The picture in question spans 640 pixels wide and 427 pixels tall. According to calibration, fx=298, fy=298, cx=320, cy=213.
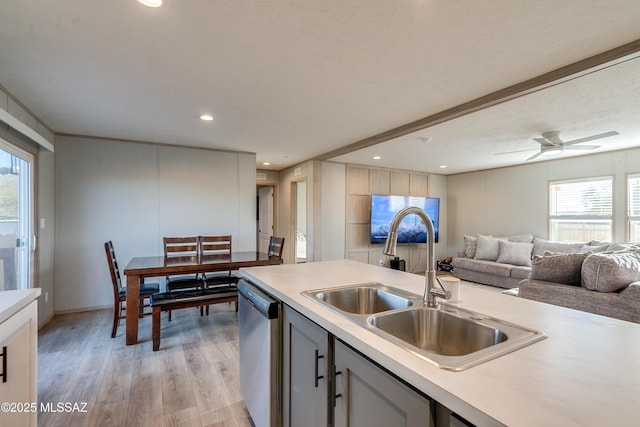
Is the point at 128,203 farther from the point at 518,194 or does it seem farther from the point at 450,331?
the point at 518,194

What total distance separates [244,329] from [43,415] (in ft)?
4.58

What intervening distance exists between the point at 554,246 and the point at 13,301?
6666 millimetres

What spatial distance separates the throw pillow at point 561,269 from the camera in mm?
2510

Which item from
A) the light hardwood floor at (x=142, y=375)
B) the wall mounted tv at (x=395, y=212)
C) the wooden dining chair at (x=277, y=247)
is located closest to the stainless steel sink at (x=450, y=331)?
the light hardwood floor at (x=142, y=375)

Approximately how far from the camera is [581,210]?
513 centimetres

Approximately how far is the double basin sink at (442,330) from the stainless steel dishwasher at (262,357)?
26 cm

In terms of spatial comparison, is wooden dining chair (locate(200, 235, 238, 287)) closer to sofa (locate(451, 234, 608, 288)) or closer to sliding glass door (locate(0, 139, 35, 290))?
sliding glass door (locate(0, 139, 35, 290))

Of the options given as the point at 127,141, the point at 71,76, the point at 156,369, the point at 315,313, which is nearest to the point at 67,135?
the point at 127,141

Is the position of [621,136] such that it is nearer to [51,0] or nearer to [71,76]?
[51,0]

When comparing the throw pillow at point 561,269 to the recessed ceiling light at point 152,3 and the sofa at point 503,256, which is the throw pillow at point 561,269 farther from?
the recessed ceiling light at point 152,3

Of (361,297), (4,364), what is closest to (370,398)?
(361,297)

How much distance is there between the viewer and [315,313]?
3.97 feet

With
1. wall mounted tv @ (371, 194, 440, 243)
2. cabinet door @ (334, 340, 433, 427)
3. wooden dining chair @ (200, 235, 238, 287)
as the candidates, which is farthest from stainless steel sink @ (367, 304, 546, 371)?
wall mounted tv @ (371, 194, 440, 243)

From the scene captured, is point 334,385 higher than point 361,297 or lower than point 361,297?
lower
